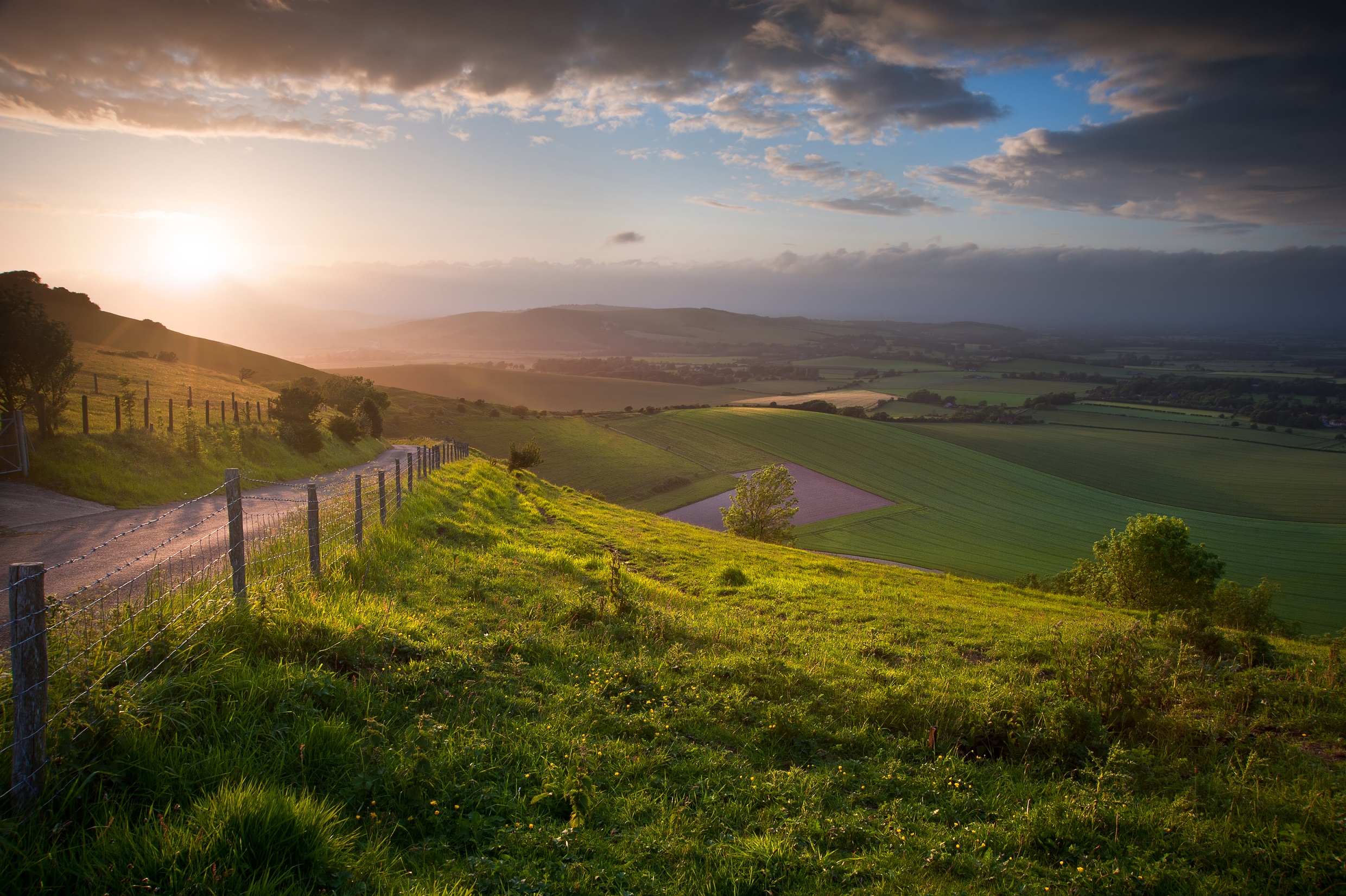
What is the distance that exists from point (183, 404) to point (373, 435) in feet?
65.2

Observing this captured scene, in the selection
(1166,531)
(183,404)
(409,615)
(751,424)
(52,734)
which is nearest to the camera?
(52,734)

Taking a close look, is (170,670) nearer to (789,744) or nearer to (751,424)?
(789,744)

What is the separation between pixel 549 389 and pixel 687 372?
54.8 meters

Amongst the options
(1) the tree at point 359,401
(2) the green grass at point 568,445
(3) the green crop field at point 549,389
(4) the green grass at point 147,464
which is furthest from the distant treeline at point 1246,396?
(4) the green grass at point 147,464

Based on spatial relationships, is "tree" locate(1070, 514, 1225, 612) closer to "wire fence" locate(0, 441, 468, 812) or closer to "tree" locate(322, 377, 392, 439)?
"wire fence" locate(0, 441, 468, 812)

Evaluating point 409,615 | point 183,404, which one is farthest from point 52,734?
point 183,404

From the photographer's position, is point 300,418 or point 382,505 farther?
point 300,418

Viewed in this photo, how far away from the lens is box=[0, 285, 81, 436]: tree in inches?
788

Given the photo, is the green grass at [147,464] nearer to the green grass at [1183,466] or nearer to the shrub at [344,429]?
the shrub at [344,429]

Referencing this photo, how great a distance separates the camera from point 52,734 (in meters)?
4.20

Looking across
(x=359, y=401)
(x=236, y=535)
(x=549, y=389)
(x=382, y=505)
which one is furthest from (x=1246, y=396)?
(x=236, y=535)

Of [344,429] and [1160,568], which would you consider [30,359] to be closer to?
[344,429]

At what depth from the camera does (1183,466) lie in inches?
3221

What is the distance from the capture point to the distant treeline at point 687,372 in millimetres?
165450
